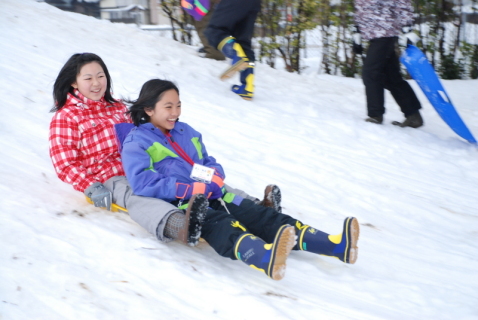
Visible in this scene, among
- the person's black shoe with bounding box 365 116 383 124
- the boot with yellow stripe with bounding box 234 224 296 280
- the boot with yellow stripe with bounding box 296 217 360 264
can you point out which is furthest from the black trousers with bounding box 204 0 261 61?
the boot with yellow stripe with bounding box 234 224 296 280

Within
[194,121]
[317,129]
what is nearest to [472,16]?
[317,129]

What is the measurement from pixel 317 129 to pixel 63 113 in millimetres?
2435

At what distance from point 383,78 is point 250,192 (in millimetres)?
2060

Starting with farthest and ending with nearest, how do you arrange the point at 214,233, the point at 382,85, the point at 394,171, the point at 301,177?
1. the point at 382,85
2. the point at 394,171
3. the point at 301,177
4. the point at 214,233

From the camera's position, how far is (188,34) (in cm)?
771

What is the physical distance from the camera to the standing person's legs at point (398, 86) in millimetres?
→ 4520

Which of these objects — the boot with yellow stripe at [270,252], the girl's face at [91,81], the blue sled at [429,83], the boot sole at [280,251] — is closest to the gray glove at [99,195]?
the girl's face at [91,81]

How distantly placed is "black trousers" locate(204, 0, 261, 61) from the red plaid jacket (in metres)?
2.38

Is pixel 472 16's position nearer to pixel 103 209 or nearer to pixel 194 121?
pixel 194 121

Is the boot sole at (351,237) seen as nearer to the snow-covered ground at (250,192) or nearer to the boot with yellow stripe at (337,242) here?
the boot with yellow stripe at (337,242)

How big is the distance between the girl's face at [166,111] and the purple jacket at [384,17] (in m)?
2.57

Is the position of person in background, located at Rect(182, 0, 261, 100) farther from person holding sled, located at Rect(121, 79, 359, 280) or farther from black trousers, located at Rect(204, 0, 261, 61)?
person holding sled, located at Rect(121, 79, 359, 280)

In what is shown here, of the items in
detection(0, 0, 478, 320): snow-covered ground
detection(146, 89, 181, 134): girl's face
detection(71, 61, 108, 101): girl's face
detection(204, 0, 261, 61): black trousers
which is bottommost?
detection(0, 0, 478, 320): snow-covered ground

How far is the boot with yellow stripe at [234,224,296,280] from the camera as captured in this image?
6.37 feet
